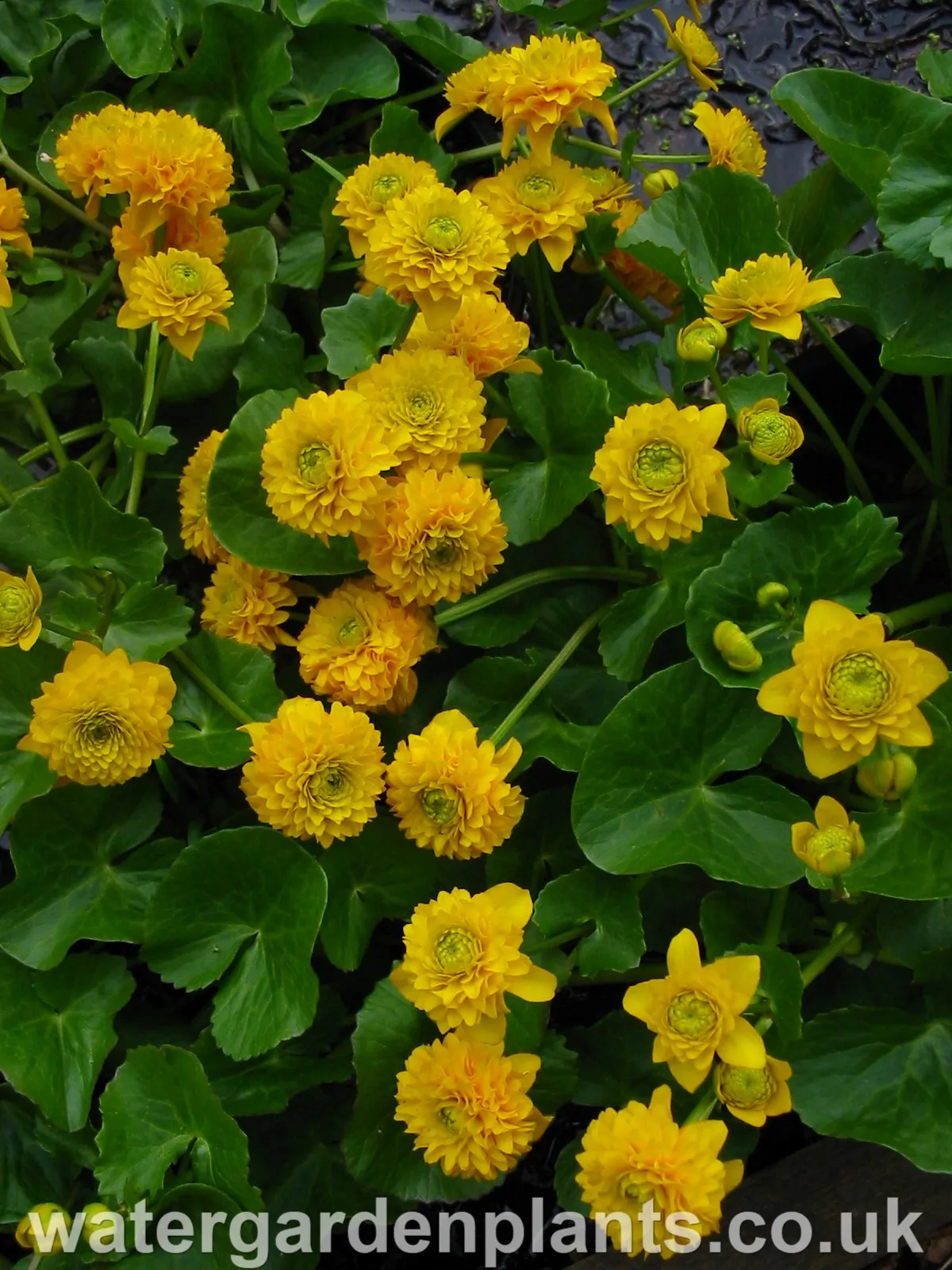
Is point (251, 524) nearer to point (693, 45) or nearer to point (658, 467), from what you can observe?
point (658, 467)

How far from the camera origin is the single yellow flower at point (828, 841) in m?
0.76

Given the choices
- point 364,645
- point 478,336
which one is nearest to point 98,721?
point 364,645

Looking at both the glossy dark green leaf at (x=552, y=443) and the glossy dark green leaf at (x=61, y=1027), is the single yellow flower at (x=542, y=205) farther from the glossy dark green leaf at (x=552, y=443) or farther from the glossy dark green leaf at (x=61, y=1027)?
the glossy dark green leaf at (x=61, y=1027)

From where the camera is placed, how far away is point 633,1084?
1037mm

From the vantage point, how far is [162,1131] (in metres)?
0.95

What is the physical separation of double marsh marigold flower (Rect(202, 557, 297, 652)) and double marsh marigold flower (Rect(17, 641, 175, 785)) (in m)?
0.16

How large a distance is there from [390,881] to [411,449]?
43cm

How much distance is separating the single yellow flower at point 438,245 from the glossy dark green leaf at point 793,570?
0.34 m

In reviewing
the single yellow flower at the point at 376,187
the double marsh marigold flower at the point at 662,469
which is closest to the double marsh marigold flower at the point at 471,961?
the double marsh marigold flower at the point at 662,469

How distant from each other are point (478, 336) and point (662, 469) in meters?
0.26

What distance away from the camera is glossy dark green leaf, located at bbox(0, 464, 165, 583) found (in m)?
1.01

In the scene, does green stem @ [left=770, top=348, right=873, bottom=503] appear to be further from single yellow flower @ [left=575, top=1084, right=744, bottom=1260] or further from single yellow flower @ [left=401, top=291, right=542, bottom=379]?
single yellow flower @ [left=575, top=1084, right=744, bottom=1260]

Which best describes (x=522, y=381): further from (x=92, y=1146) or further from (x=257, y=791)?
(x=92, y=1146)

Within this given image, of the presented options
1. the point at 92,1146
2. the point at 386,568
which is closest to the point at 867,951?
the point at 386,568
